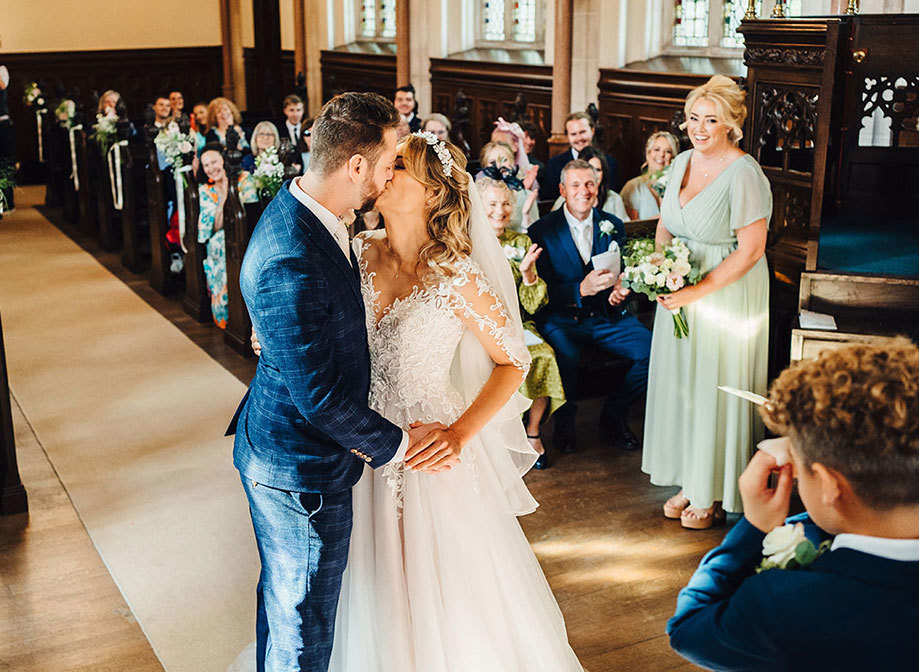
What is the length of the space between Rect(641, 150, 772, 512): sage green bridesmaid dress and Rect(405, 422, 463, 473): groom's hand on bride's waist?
5.98 ft

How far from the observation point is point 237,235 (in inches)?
261

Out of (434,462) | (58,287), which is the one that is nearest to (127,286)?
(58,287)

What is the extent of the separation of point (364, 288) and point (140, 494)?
242 cm

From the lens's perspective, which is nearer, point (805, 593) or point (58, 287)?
point (805, 593)

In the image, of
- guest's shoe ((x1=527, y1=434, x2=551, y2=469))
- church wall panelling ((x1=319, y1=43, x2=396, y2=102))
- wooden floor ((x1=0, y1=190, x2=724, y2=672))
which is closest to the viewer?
wooden floor ((x1=0, y1=190, x2=724, y2=672))

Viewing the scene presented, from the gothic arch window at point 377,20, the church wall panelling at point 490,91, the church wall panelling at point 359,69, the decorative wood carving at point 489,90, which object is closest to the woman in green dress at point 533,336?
the church wall panelling at point 490,91

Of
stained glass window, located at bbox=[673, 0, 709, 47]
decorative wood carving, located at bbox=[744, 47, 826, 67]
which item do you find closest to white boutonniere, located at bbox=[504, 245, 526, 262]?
decorative wood carving, located at bbox=[744, 47, 826, 67]

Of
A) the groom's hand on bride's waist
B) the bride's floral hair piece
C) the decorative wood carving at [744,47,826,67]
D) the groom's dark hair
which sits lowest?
the groom's hand on bride's waist

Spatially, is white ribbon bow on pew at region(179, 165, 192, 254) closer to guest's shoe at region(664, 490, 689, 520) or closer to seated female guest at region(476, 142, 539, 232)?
seated female guest at region(476, 142, 539, 232)

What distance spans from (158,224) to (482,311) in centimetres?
610

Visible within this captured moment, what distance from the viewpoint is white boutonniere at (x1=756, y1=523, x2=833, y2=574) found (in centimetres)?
153

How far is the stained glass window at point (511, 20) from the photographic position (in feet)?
38.8

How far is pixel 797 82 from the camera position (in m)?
4.31

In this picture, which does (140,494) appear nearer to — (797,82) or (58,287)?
(797,82)
